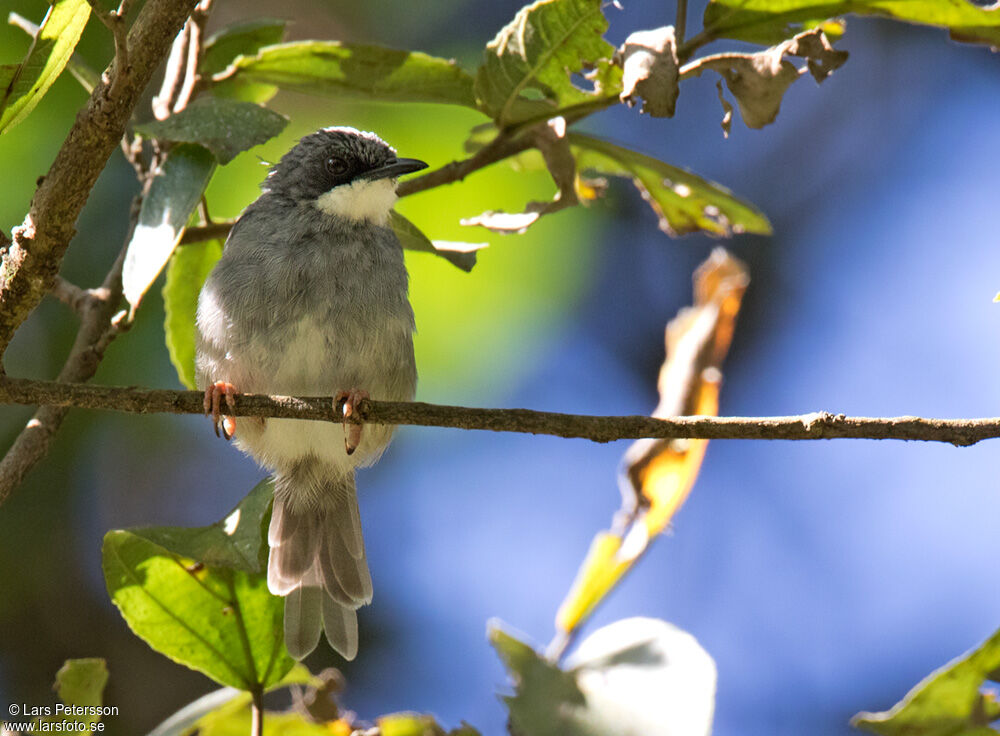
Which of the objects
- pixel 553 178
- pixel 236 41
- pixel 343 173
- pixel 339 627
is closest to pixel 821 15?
pixel 553 178

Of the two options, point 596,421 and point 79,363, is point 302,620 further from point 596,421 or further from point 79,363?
point 596,421

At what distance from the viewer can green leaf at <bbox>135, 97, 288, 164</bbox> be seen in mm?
2764

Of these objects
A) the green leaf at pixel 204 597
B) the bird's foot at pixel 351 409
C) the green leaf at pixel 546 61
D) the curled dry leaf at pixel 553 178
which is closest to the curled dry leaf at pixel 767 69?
the green leaf at pixel 546 61

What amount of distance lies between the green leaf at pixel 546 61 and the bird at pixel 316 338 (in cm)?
77

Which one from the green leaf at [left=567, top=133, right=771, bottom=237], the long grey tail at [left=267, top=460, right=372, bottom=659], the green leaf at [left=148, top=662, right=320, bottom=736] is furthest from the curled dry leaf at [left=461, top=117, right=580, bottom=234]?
the green leaf at [left=148, top=662, right=320, bottom=736]

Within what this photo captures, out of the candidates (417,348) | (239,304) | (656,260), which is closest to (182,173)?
(239,304)

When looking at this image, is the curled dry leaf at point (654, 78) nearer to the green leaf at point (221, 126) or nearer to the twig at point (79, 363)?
the green leaf at point (221, 126)

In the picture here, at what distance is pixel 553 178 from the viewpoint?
10.2 ft

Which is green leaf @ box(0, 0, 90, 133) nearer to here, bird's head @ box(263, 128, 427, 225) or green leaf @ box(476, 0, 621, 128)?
green leaf @ box(476, 0, 621, 128)

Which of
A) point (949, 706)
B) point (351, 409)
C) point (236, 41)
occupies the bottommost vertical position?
point (949, 706)

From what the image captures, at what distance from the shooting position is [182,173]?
113 inches

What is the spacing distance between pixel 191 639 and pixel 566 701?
91 centimetres

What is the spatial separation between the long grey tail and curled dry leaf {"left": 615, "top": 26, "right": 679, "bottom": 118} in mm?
1480

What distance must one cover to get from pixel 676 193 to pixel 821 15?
0.70 meters
